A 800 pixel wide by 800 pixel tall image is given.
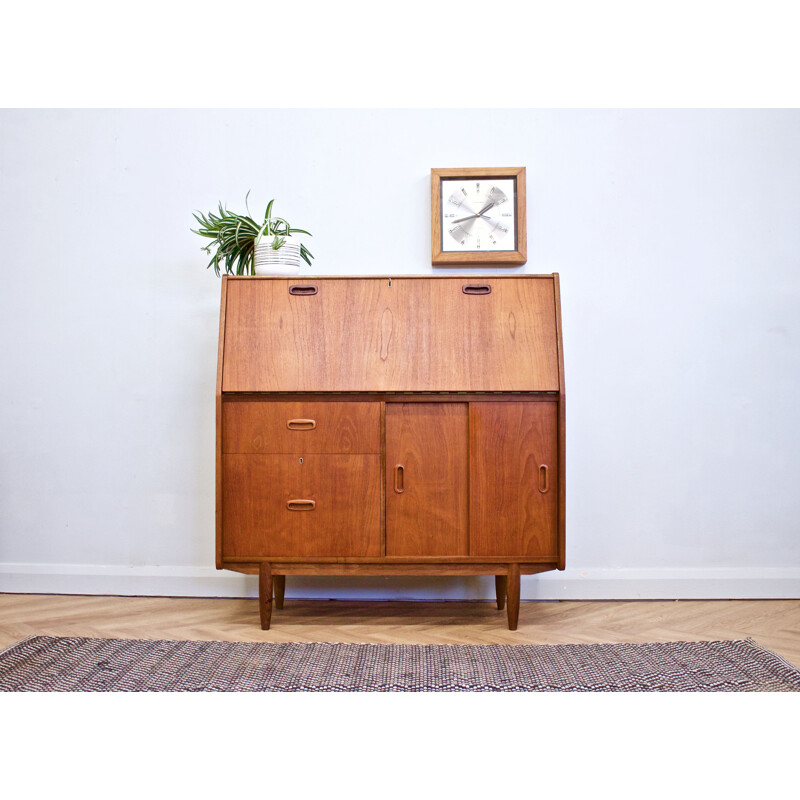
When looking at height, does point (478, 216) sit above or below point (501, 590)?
above

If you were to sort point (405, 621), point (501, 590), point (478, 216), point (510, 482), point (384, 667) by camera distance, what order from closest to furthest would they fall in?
1. point (384, 667)
2. point (510, 482)
3. point (405, 621)
4. point (501, 590)
5. point (478, 216)

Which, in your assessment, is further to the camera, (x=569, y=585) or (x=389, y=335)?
(x=569, y=585)

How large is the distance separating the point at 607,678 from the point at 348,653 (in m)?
0.77

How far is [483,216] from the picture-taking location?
8.43ft

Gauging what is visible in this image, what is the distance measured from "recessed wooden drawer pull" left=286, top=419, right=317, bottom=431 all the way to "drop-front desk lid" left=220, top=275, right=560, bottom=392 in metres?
0.11

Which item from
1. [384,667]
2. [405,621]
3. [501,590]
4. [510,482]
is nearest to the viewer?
[384,667]

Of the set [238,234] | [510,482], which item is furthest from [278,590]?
[238,234]

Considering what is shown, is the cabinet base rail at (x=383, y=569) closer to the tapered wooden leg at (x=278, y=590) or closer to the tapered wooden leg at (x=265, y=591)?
the tapered wooden leg at (x=265, y=591)

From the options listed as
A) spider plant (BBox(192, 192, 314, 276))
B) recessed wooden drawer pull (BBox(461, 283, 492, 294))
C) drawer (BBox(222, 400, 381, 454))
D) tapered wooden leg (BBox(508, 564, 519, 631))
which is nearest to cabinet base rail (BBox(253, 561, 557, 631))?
tapered wooden leg (BBox(508, 564, 519, 631))

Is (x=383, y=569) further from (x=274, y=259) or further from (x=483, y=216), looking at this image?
(x=483, y=216)

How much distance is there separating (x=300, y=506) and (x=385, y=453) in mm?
339

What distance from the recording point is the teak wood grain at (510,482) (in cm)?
214

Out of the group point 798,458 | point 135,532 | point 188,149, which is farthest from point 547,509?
point 188,149

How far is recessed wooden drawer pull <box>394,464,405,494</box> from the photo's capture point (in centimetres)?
215
